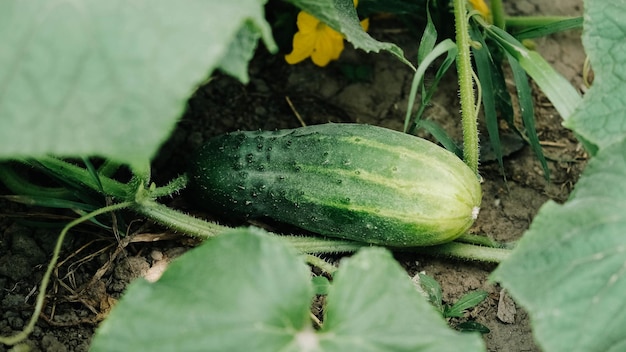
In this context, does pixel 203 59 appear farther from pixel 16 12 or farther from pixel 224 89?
pixel 224 89

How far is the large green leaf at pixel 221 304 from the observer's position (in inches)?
64.6

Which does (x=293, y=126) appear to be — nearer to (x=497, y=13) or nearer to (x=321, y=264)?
(x=321, y=264)

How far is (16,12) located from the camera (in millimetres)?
1517

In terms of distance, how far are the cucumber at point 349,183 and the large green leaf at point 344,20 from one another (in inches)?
13.2

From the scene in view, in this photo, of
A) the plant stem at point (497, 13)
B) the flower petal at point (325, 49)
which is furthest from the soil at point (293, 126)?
the plant stem at point (497, 13)

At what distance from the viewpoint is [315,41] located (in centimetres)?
283

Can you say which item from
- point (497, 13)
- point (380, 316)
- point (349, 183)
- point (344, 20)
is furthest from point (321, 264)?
point (497, 13)

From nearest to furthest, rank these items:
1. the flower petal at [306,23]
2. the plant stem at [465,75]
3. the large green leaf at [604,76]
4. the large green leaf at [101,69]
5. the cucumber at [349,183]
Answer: the large green leaf at [101,69], the large green leaf at [604,76], the cucumber at [349,183], the plant stem at [465,75], the flower petal at [306,23]

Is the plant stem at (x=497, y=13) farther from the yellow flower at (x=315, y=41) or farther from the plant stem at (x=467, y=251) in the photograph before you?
the plant stem at (x=467, y=251)

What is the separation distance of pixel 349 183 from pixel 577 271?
0.84 m

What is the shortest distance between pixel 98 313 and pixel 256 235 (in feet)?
3.03

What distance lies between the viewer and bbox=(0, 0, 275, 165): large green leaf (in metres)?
1.43

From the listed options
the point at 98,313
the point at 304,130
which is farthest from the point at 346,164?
the point at 98,313

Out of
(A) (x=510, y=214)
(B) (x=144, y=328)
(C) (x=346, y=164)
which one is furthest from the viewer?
(A) (x=510, y=214)
